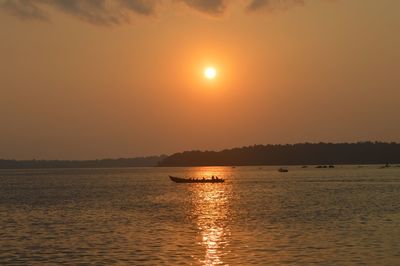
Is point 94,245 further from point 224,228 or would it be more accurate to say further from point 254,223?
point 254,223

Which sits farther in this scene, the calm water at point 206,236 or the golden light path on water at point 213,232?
the golden light path on water at point 213,232

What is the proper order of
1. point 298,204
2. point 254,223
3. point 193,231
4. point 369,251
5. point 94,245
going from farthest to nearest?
point 298,204
point 254,223
point 193,231
point 94,245
point 369,251

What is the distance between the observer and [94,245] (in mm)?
46000

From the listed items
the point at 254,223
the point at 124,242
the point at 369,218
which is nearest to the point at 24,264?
the point at 124,242

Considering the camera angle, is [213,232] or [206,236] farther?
[213,232]

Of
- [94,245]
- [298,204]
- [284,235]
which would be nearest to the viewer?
[94,245]

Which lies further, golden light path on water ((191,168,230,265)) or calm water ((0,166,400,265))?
golden light path on water ((191,168,230,265))

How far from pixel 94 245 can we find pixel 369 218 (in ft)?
104

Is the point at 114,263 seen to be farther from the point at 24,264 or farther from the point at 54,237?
the point at 54,237

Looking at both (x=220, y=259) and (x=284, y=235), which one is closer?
(x=220, y=259)

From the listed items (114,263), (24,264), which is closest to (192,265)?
(114,263)

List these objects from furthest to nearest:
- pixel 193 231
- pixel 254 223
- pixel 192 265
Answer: pixel 254 223
pixel 193 231
pixel 192 265

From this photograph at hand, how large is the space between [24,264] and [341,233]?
26.5m

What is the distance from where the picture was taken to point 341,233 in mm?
51031
